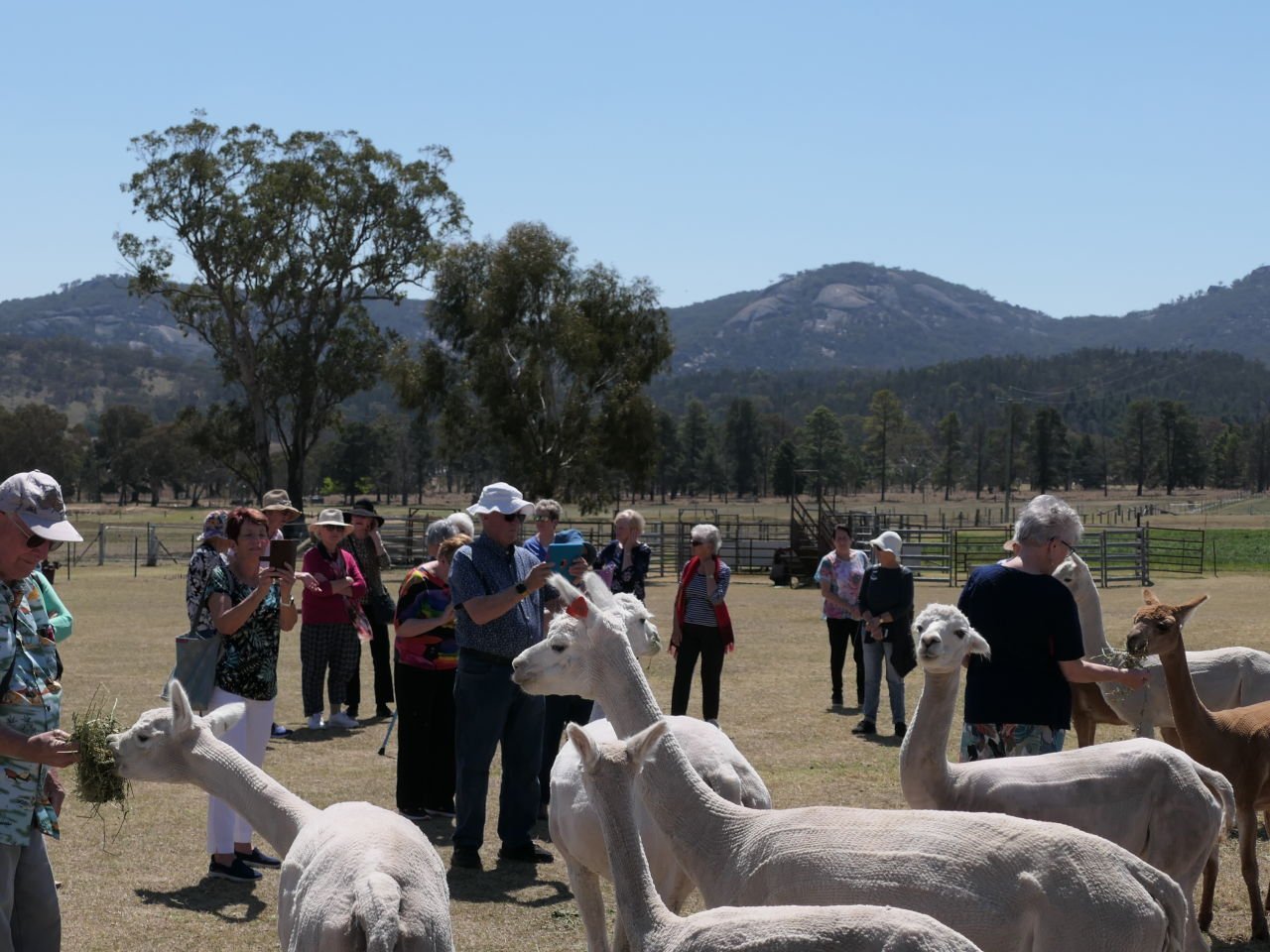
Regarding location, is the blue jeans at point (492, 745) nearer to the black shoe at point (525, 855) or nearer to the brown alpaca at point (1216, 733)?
the black shoe at point (525, 855)

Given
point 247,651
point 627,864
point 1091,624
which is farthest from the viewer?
point 1091,624

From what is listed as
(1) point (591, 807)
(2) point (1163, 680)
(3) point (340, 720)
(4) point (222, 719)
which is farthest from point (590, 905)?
(3) point (340, 720)

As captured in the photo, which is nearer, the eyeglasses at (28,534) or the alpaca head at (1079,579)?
the eyeglasses at (28,534)

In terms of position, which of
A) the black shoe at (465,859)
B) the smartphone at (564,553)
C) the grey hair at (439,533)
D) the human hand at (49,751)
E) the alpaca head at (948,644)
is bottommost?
the black shoe at (465,859)

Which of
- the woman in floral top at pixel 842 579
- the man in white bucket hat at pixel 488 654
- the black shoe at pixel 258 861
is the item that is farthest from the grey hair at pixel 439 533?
the woman in floral top at pixel 842 579

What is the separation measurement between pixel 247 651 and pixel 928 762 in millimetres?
3819

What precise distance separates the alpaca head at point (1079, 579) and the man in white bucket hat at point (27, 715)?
19.7ft

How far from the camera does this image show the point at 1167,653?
6.37 meters

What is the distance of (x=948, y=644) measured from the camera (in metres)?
5.20

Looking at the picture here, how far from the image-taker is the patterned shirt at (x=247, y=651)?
6.96m

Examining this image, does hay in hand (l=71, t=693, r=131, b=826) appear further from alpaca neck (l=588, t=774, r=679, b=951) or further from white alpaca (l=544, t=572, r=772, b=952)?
alpaca neck (l=588, t=774, r=679, b=951)

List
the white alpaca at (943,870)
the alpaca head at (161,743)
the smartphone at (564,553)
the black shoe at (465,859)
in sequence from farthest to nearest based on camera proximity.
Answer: the smartphone at (564,553), the black shoe at (465,859), the alpaca head at (161,743), the white alpaca at (943,870)

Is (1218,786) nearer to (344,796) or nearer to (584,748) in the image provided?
(584,748)

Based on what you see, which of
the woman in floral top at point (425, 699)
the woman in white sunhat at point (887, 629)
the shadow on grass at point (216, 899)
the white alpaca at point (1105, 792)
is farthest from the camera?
the woman in white sunhat at point (887, 629)
